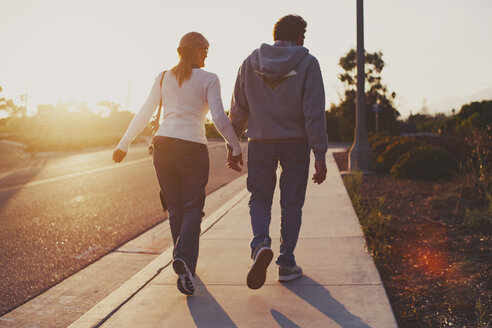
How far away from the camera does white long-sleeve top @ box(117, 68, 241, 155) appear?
3779mm

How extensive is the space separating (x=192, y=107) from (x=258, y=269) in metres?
1.25

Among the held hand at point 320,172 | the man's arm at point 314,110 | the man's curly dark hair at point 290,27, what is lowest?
the held hand at point 320,172

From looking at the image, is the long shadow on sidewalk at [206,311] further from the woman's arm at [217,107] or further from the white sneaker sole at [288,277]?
the woman's arm at [217,107]

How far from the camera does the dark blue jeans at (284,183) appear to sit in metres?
3.90

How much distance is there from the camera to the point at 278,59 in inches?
149

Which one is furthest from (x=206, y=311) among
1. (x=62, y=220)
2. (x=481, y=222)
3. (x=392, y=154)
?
(x=392, y=154)

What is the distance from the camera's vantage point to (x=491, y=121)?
32594mm

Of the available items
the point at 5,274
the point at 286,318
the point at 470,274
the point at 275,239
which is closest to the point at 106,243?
the point at 5,274

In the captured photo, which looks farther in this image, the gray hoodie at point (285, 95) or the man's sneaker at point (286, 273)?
the man's sneaker at point (286, 273)

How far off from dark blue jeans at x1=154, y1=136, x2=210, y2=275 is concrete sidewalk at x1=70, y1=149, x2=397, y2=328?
362mm

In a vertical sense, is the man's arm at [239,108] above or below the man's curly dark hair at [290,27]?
below

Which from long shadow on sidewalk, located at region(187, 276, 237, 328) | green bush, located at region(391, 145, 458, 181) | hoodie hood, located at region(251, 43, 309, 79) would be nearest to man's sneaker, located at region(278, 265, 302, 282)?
long shadow on sidewalk, located at region(187, 276, 237, 328)

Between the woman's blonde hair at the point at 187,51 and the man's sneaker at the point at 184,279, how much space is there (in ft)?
4.20

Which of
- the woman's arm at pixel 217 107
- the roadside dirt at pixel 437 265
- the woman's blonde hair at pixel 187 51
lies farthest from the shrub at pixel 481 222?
the woman's blonde hair at pixel 187 51
